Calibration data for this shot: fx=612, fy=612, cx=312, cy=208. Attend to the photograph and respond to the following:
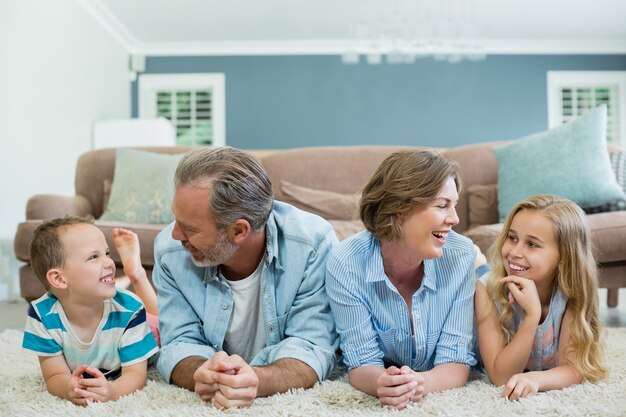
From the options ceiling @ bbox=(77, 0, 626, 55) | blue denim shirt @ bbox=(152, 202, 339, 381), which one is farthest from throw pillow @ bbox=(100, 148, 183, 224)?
ceiling @ bbox=(77, 0, 626, 55)

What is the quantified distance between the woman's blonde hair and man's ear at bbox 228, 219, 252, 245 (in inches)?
11.3

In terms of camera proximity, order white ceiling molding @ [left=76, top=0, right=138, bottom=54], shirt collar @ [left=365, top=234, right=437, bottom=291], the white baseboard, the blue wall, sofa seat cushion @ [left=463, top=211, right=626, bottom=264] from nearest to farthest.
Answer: shirt collar @ [left=365, top=234, right=437, bottom=291], sofa seat cushion @ [left=463, top=211, right=626, bottom=264], the white baseboard, white ceiling molding @ [left=76, top=0, right=138, bottom=54], the blue wall

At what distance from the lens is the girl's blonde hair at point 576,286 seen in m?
1.46

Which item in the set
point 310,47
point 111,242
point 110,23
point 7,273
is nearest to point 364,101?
point 310,47

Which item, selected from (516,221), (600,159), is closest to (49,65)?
(600,159)

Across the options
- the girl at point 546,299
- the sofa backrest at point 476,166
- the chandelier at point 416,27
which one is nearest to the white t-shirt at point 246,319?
the girl at point 546,299

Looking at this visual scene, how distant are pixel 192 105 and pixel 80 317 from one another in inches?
286

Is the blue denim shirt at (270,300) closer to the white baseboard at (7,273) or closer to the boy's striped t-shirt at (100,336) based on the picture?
the boy's striped t-shirt at (100,336)

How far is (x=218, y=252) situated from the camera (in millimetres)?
1431

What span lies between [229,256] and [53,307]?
47 centimetres

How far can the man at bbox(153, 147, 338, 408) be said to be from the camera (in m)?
1.40

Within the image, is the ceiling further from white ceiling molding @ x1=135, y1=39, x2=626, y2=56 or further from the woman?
the woman

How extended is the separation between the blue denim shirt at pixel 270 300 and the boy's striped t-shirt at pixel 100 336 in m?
0.06

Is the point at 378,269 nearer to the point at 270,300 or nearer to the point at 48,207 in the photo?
the point at 270,300
